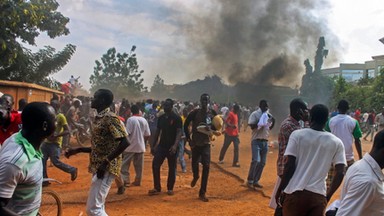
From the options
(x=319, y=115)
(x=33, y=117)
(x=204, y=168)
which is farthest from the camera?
(x=204, y=168)

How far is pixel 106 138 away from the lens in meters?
4.03

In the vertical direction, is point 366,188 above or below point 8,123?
below

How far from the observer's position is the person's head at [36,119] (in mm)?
2164

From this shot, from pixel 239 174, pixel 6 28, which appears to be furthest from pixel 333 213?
pixel 6 28

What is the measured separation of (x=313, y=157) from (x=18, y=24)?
423 inches

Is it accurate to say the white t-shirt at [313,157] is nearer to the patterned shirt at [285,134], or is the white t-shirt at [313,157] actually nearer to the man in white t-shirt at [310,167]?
the man in white t-shirt at [310,167]

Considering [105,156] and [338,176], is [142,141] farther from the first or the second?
[338,176]

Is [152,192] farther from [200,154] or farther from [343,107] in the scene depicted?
[343,107]

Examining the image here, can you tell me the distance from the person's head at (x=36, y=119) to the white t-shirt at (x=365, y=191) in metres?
1.92

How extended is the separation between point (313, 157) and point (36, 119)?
2.41 meters

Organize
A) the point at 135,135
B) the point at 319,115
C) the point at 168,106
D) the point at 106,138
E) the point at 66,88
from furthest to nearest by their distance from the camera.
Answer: the point at 66,88 < the point at 135,135 < the point at 168,106 < the point at 106,138 < the point at 319,115

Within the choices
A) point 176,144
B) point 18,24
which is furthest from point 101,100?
point 18,24

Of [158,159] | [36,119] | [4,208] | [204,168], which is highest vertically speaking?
[36,119]

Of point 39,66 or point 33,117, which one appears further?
point 39,66
